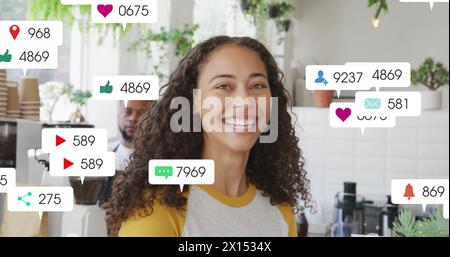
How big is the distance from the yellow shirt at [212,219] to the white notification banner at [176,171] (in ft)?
0.06

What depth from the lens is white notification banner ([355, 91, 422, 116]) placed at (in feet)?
2.27

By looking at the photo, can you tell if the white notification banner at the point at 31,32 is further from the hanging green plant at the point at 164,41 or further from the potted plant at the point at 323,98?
the potted plant at the point at 323,98

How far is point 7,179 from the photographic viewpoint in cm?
65

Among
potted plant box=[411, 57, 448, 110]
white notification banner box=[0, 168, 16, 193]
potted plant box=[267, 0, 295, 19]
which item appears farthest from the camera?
potted plant box=[411, 57, 448, 110]

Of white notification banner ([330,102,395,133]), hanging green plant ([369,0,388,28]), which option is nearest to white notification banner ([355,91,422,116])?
white notification banner ([330,102,395,133])

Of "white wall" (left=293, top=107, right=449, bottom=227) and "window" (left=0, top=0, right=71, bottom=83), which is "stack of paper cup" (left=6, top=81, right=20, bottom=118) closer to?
"window" (left=0, top=0, right=71, bottom=83)

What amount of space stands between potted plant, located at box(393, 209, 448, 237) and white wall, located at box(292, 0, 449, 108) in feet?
0.68

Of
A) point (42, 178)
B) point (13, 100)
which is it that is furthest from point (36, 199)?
point (13, 100)

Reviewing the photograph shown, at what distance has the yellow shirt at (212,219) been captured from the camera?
2.15ft

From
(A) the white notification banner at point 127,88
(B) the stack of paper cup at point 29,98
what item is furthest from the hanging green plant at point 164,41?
(B) the stack of paper cup at point 29,98

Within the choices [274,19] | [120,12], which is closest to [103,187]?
[120,12]

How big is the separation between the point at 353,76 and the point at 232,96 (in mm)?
152

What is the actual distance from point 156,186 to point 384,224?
39 centimetres
